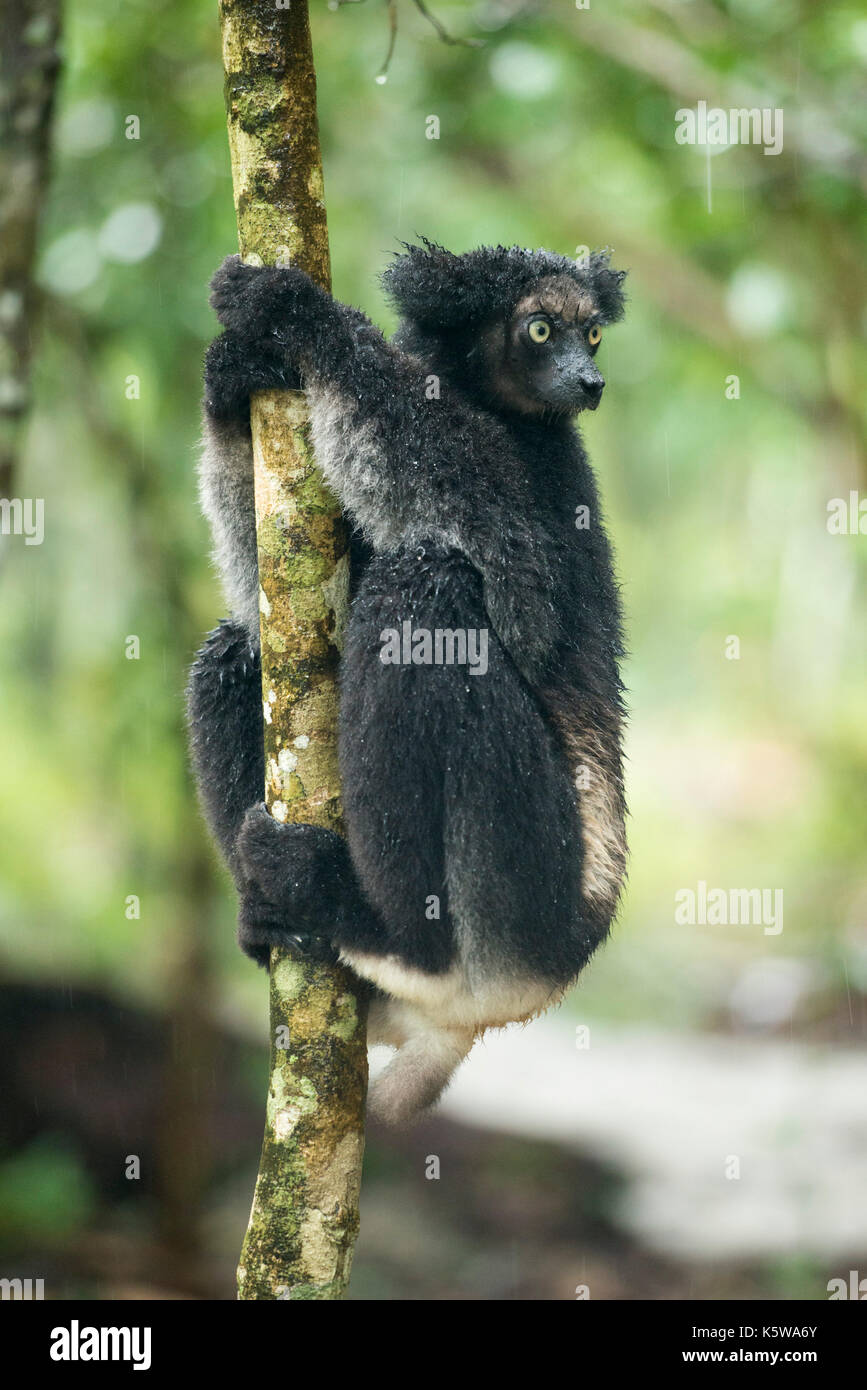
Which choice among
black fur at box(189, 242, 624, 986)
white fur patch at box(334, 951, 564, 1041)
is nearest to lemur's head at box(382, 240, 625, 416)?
black fur at box(189, 242, 624, 986)

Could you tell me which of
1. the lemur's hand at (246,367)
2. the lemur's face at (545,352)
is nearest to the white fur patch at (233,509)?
the lemur's hand at (246,367)

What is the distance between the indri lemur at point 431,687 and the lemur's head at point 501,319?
14 mm

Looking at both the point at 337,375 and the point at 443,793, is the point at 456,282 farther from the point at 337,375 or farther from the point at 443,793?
the point at 443,793

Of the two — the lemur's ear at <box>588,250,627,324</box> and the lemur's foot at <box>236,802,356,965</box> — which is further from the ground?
the lemur's ear at <box>588,250,627,324</box>

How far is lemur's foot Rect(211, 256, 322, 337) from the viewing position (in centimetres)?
455

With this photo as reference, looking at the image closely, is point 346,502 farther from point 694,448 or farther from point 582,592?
point 694,448

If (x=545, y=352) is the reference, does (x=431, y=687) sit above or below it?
below

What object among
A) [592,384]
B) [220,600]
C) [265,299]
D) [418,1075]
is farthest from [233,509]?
[220,600]

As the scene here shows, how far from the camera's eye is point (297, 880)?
15.0 feet

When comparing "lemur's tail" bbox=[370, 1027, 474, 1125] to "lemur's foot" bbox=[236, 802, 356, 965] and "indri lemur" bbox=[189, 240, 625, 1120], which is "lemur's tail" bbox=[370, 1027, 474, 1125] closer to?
"indri lemur" bbox=[189, 240, 625, 1120]

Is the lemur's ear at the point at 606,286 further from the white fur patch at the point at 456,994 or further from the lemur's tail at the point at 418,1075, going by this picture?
the lemur's tail at the point at 418,1075

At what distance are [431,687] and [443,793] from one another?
0.42 metres

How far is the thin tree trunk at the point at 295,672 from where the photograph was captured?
14.0ft

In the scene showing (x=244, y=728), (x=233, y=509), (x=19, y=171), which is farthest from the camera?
(x=19, y=171)
